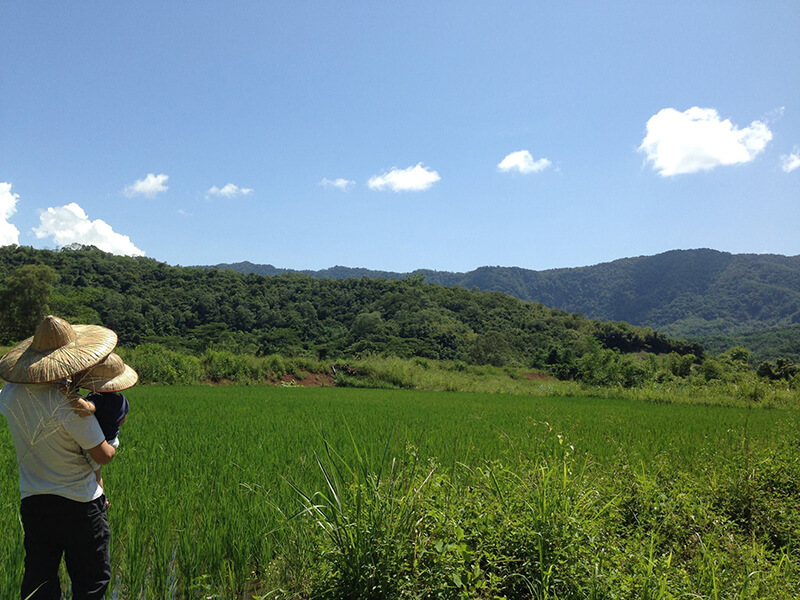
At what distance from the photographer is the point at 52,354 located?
1941 millimetres

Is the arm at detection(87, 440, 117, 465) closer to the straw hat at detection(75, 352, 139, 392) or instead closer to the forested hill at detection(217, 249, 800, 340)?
the straw hat at detection(75, 352, 139, 392)

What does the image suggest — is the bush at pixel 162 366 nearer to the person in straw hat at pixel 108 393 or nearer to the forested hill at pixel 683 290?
the person in straw hat at pixel 108 393

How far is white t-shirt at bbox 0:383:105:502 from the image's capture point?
1.93 meters

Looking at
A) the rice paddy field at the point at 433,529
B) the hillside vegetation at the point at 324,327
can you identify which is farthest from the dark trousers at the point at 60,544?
the hillside vegetation at the point at 324,327

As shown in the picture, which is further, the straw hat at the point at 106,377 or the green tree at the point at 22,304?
the green tree at the point at 22,304

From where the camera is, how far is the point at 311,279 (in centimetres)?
5625

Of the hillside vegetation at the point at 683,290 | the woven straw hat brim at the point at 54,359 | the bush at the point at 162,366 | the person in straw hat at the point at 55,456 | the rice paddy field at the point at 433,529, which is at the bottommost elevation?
the bush at the point at 162,366

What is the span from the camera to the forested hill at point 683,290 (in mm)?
128125

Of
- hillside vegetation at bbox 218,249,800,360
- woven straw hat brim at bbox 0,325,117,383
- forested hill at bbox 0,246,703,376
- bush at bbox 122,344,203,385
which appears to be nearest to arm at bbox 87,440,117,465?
woven straw hat brim at bbox 0,325,117,383

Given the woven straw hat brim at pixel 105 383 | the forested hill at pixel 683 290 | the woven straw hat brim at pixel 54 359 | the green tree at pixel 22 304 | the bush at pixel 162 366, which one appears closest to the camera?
the woven straw hat brim at pixel 54 359

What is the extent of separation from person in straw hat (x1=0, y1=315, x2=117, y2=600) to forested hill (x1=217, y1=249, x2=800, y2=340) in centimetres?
10494

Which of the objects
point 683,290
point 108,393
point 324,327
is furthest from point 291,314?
point 683,290

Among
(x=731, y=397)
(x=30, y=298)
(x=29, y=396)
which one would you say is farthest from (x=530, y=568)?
(x=30, y=298)

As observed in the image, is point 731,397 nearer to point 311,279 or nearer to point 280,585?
point 280,585
